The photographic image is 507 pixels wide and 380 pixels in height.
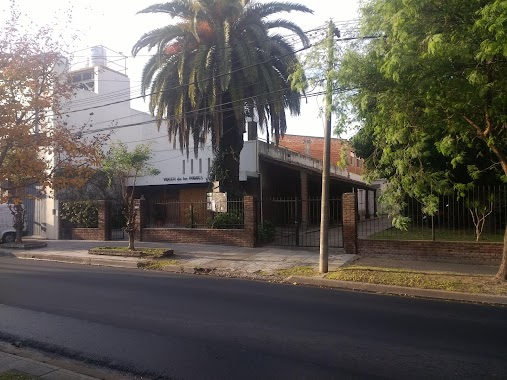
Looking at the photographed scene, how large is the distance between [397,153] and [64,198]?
19.5 metres

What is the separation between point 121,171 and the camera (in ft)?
63.1

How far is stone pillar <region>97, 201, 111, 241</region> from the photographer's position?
848 inches

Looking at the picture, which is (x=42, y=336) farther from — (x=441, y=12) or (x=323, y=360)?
(x=441, y=12)

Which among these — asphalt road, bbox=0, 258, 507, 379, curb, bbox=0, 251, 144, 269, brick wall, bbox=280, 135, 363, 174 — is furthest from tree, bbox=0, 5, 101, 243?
brick wall, bbox=280, 135, 363, 174

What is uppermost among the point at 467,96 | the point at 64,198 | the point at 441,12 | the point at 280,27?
the point at 280,27

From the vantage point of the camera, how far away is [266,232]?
59.5 feet

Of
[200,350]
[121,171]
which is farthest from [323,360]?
[121,171]

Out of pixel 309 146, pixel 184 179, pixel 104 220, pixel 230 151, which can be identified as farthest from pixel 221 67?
pixel 309 146

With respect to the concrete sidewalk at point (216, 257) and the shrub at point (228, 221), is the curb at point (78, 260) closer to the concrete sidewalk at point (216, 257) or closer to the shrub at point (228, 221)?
the concrete sidewalk at point (216, 257)

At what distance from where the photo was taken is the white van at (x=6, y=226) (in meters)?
22.6

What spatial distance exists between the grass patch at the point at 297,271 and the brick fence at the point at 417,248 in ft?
9.14

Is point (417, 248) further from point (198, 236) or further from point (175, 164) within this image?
point (175, 164)

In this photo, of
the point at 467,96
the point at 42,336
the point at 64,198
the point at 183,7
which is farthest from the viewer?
the point at 64,198

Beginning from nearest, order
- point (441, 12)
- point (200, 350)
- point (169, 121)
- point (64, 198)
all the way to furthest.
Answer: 1. point (200, 350)
2. point (441, 12)
3. point (169, 121)
4. point (64, 198)
